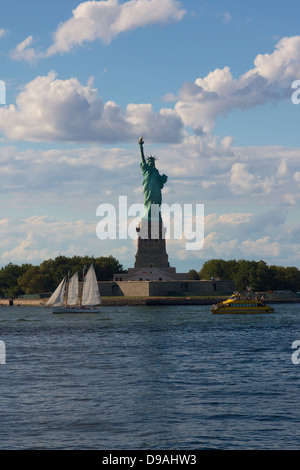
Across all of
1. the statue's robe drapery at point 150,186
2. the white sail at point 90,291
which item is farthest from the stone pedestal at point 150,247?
the white sail at point 90,291

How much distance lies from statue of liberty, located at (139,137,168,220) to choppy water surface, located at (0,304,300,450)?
9886cm

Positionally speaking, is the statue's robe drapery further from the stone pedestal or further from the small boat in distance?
the small boat in distance

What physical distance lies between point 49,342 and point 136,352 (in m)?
14.2

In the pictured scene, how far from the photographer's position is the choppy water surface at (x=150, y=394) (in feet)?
96.2

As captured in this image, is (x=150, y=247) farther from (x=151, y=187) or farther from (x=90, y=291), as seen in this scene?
(x=90, y=291)

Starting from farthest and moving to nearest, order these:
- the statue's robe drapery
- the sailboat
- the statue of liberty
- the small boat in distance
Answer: the statue's robe drapery → the statue of liberty → the small boat in distance → the sailboat

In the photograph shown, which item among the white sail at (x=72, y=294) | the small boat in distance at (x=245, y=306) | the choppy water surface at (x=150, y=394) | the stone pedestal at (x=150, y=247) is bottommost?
the choppy water surface at (x=150, y=394)

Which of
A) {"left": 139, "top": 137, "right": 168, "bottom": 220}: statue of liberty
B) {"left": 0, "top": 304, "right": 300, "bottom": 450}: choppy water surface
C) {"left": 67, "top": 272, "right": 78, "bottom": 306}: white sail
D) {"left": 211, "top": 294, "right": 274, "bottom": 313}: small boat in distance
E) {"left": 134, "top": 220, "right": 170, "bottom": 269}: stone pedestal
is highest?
{"left": 139, "top": 137, "right": 168, "bottom": 220}: statue of liberty

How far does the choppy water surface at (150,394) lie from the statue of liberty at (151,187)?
98.9m

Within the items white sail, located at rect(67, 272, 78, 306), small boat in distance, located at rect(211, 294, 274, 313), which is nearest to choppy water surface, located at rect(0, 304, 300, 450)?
white sail, located at rect(67, 272, 78, 306)

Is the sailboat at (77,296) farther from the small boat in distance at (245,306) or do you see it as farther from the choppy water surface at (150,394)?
the choppy water surface at (150,394)

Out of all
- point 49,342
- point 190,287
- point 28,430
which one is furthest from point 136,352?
point 190,287

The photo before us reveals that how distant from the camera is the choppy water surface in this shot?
96.2ft

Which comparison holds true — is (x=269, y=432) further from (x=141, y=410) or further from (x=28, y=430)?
(x=28, y=430)
